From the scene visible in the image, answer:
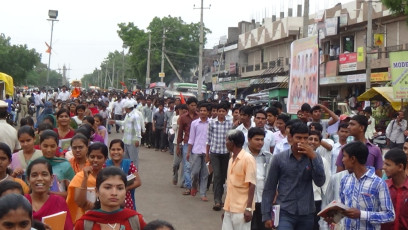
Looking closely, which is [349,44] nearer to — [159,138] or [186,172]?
[159,138]

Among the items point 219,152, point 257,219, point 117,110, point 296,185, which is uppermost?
point 117,110

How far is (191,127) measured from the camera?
1232cm

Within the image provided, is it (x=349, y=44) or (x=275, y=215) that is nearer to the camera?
(x=275, y=215)

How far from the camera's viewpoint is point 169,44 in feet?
227

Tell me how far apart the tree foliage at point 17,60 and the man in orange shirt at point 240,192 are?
1937 inches

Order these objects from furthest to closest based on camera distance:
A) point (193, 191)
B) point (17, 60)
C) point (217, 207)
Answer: point (17, 60) → point (193, 191) → point (217, 207)

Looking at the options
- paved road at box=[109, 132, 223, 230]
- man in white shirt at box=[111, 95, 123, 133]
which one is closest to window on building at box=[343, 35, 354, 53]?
man in white shirt at box=[111, 95, 123, 133]

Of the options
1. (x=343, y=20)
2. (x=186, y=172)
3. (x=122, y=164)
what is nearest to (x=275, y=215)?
(x=122, y=164)

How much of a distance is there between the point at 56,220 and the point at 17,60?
5258 cm

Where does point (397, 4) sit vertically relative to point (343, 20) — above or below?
below

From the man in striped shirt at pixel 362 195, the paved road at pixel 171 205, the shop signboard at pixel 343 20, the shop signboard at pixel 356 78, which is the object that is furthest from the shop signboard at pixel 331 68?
the man in striped shirt at pixel 362 195

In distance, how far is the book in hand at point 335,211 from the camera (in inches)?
204

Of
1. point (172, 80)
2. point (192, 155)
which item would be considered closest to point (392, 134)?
point (192, 155)

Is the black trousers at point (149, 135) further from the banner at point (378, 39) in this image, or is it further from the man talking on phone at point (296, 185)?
the man talking on phone at point (296, 185)
